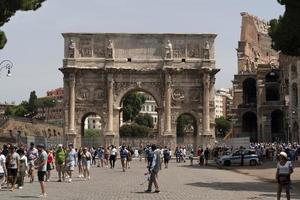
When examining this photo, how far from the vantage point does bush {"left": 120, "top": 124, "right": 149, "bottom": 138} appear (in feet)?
346

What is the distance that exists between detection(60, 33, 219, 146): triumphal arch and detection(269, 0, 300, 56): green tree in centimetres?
2950

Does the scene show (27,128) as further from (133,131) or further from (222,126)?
(222,126)

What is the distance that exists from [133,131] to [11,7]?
8389 cm

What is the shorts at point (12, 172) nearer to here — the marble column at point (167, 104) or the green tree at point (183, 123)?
the marble column at point (167, 104)

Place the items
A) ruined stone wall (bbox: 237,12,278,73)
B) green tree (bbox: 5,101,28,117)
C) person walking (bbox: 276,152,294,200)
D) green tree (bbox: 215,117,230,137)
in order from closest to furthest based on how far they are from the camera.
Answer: person walking (bbox: 276,152,294,200) → ruined stone wall (bbox: 237,12,278,73) → green tree (bbox: 5,101,28,117) → green tree (bbox: 215,117,230,137)

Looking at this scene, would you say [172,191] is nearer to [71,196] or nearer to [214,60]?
[71,196]

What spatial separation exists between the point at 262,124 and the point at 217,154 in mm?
25170

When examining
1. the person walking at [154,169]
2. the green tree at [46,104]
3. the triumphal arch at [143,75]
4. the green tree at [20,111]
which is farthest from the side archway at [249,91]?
the green tree at [46,104]

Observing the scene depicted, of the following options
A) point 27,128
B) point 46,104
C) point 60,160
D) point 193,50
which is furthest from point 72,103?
point 46,104

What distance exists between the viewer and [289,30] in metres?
23.8

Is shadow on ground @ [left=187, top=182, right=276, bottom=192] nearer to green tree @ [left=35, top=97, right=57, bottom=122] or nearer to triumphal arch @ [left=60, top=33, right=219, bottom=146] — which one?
triumphal arch @ [left=60, top=33, right=219, bottom=146]

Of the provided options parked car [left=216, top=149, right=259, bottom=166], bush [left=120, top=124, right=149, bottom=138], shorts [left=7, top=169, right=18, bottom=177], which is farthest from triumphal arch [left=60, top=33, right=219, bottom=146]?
bush [left=120, top=124, right=149, bottom=138]

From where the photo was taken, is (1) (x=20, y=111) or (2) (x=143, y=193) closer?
(2) (x=143, y=193)

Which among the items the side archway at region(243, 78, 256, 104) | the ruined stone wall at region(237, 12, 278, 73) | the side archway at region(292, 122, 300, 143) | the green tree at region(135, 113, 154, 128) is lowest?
the side archway at region(292, 122, 300, 143)
